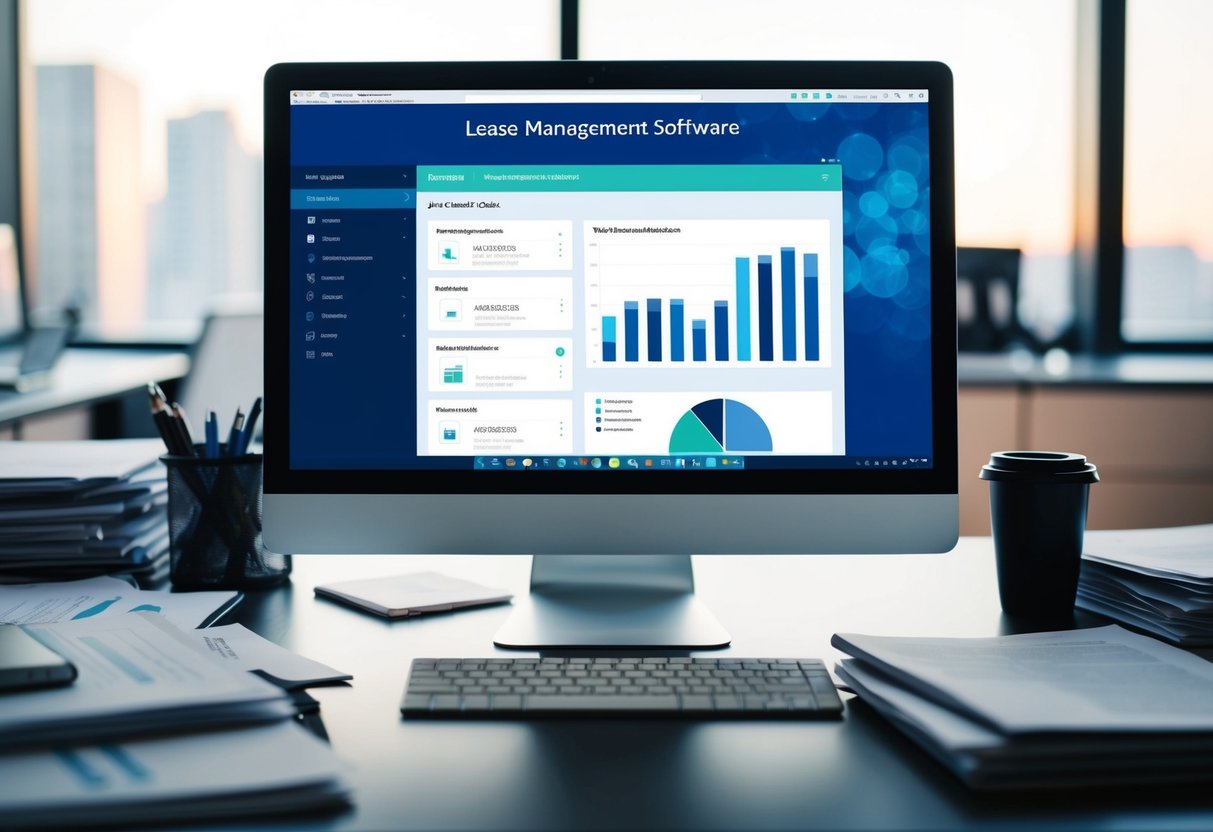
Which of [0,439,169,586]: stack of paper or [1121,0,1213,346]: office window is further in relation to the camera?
[1121,0,1213,346]: office window

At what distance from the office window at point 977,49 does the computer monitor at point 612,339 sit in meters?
2.68

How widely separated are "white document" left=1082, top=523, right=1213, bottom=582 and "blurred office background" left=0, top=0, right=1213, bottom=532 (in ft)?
7.14

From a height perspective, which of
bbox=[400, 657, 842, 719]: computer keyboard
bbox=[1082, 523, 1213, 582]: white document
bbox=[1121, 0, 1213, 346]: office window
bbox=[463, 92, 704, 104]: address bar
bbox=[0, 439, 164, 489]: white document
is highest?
bbox=[1121, 0, 1213, 346]: office window

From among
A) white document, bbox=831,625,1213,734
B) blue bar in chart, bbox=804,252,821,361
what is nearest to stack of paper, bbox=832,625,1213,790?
white document, bbox=831,625,1213,734

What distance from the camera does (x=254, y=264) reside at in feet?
12.2

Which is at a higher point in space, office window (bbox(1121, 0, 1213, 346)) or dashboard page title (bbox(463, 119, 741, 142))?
office window (bbox(1121, 0, 1213, 346))

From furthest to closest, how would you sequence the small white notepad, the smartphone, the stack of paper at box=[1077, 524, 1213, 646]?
1. the small white notepad
2. the stack of paper at box=[1077, 524, 1213, 646]
3. the smartphone

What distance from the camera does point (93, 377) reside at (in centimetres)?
Result: 288

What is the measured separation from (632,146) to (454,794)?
0.61m

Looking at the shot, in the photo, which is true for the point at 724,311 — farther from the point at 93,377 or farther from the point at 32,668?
the point at 93,377

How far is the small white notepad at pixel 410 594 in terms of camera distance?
40.4 inches

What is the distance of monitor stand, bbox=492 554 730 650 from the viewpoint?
0.92m

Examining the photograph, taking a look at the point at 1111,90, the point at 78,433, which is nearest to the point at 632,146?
the point at 78,433

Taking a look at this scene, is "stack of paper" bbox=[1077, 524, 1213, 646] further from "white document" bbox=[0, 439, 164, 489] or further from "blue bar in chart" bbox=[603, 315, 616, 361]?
"white document" bbox=[0, 439, 164, 489]
